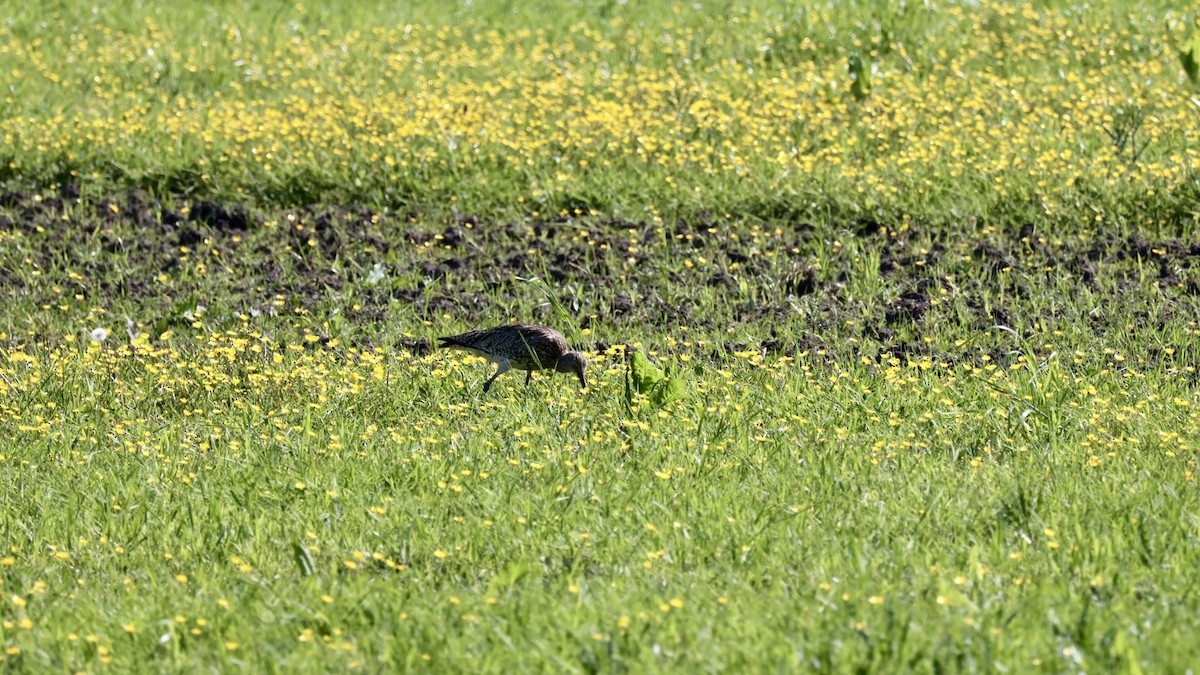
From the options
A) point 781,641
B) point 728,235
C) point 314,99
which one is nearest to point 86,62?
point 314,99

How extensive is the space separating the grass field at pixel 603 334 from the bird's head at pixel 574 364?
141mm

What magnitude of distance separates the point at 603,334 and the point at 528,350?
4.42 feet

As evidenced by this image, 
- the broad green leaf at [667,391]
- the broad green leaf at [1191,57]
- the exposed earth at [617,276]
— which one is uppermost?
the broad green leaf at [1191,57]

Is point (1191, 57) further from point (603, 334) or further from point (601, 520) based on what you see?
point (601, 520)

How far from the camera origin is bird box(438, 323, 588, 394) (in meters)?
7.21

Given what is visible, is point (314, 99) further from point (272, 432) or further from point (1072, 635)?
point (1072, 635)

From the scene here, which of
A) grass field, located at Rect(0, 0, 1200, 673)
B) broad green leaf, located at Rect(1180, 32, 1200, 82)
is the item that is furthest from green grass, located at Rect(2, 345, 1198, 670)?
broad green leaf, located at Rect(1180, 32, 1200, 82)

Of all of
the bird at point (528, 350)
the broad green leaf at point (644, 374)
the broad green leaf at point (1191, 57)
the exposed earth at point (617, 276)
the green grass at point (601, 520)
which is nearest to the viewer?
the green grass at point (601, 520)

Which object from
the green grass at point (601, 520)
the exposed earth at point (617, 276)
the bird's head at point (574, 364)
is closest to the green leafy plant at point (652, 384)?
the green grass at point (601, 520)

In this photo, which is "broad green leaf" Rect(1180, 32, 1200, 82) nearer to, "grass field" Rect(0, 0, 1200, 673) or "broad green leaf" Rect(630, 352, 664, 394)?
"grass field" Rect(0, 0, 1200, 673)

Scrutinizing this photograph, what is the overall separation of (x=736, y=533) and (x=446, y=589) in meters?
1.08

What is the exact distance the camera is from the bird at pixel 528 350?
721 centimetres

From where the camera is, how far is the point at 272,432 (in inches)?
273

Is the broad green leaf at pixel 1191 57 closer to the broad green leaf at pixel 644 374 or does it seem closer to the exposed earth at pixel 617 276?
the exposed earth at pixel 617 276
